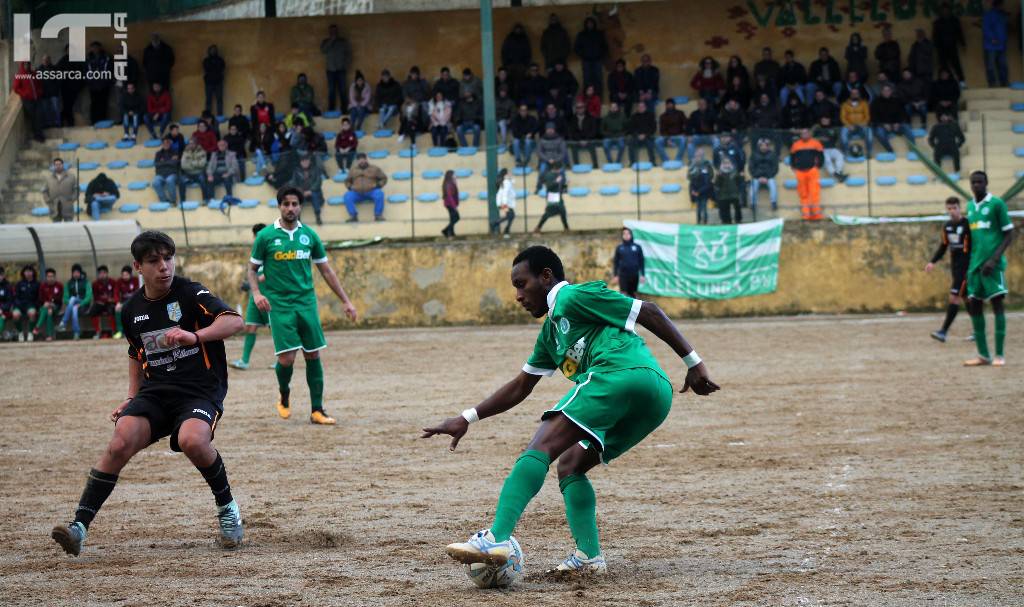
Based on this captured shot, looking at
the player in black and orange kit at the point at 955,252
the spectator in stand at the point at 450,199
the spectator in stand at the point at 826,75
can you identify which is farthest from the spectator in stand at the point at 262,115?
the player in black and orange kit at the point at 955,252

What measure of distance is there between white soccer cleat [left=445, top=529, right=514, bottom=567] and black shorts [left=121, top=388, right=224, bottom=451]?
76.8 inches

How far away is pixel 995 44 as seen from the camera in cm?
2947

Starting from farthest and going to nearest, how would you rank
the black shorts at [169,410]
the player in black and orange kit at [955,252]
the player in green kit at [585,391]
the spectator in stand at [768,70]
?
1. the spectator in stand at [768,70]
2. the player in black and orange kit at [955,252]
3. the black shorts at [169,410]
4. the player in green kit at [585,391]

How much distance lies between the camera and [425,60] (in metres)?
32.8

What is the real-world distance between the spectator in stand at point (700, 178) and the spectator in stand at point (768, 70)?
5.02 metres

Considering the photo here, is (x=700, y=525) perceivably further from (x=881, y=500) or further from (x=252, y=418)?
(x=252, y=418)

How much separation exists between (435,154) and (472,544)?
65.6ft

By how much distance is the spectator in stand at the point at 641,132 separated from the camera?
79.9 ft

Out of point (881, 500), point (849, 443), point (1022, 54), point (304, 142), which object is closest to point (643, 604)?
point (881, 500)

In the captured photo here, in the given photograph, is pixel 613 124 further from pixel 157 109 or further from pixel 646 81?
pixel 157 109

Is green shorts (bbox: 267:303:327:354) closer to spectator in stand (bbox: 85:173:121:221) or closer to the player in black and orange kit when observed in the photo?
the player in black and orange kit

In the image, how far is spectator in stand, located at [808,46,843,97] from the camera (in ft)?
91.8

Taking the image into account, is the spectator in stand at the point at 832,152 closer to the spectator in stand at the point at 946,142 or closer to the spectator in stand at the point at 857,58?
the spectator in stand at the point at 946,142

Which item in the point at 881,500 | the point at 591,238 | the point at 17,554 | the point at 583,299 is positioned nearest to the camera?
the point at 583,299
